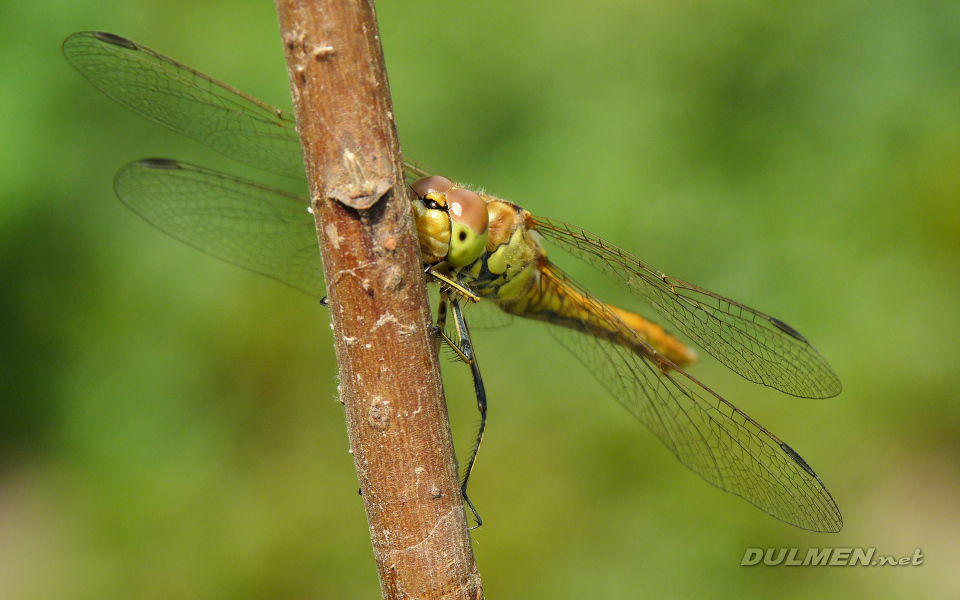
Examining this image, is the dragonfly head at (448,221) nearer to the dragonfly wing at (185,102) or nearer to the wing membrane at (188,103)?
the wing membrane at (188,103)

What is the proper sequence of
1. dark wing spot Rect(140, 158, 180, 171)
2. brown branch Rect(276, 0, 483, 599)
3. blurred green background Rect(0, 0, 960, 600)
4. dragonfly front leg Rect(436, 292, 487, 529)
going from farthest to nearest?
blurred green background Rect(0, 0, 960, 600) < dark wing spot Rect(140, 158, 180, 171) < dragonfly front leg Rect(436, 292, 487, 529) < brown branch Rect(276, 0, 483, 599)

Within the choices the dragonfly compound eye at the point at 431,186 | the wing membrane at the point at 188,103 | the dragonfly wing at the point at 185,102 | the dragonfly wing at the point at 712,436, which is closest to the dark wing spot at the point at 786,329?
the dragonfly wing at the point at 712,436

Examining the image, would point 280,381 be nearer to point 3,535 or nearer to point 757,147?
point 3,535

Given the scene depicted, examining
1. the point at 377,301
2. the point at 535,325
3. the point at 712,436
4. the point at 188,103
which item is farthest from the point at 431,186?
the point at 535,325

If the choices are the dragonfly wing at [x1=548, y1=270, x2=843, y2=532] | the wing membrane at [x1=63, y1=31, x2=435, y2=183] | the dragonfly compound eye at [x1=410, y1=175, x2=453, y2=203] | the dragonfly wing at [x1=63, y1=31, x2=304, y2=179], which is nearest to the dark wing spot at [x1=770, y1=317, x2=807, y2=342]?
the dragonfly wing at [x1=548, y1=270, x2=843, y2=532]

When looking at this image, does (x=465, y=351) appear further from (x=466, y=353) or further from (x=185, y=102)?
(x=185, y=102)

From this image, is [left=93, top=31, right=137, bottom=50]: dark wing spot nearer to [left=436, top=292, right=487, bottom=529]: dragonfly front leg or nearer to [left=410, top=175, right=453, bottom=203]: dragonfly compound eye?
[left=410, top=175, right=453, bottom=203]: dragonfly compound eye
